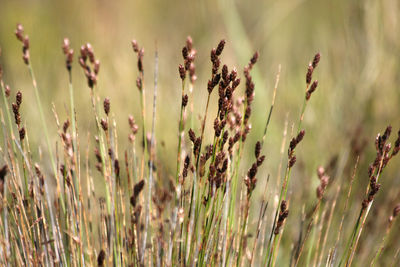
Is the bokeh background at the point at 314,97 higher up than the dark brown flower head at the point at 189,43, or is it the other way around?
the bokeh background at the point at 314,97

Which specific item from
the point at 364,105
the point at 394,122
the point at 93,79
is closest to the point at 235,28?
the point at 364,105

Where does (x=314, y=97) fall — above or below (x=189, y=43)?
above

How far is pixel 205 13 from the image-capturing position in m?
3.96

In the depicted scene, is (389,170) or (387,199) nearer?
(387,199)

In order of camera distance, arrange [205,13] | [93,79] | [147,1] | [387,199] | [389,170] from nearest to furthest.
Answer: [93,79] < [387,199] < [389,170] < [205,13] < [147,1]

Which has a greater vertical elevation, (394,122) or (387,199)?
(394,122)

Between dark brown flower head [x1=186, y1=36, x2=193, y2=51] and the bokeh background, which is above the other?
the bokeh background

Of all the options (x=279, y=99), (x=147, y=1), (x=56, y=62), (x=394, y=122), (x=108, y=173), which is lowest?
(x=108, y=173)

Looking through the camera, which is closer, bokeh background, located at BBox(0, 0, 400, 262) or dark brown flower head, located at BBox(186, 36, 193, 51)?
dark brown flower head, located at BBox(186, 36, 193, 51)

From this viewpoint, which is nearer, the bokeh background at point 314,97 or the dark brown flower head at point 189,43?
the dark brown flower head at point 189,43

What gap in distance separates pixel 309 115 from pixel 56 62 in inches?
77.7

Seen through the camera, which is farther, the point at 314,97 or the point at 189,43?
the point at 314,97

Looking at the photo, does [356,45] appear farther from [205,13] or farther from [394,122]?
[205,13]

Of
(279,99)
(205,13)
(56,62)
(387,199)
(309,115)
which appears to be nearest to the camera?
(387,199)
